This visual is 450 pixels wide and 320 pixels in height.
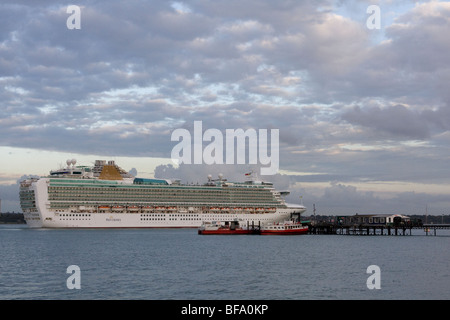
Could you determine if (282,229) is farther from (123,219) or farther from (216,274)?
(216,274)

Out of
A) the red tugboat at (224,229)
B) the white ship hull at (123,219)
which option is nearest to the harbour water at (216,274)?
the red tugboat at (224,229)

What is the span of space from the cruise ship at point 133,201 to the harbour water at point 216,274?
49.6 m

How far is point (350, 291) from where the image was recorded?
40.0m

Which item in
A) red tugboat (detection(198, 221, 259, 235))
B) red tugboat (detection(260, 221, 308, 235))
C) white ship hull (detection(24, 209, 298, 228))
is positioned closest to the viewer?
red tugboat (detection(260, 221, 308, 235))

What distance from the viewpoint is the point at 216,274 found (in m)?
47.7

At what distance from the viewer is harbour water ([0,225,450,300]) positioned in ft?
126

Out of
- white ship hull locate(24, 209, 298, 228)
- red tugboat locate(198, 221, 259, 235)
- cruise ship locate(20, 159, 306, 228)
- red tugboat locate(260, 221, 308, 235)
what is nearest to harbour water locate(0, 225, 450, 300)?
red tugboat locate(260, 221, 308, 235)

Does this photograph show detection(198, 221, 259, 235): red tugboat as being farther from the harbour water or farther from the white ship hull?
the harbour water

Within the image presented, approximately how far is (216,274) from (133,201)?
8473 cm

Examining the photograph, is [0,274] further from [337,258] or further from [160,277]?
[337,258]

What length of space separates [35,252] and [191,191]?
249 ft

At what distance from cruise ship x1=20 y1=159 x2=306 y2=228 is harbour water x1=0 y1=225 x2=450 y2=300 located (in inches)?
1954
